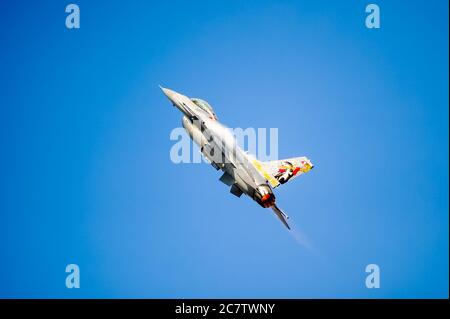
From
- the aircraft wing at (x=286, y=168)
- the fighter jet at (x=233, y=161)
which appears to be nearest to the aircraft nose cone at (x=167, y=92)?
the fighter jet at (x=233, y=161)

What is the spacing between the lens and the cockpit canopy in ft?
134

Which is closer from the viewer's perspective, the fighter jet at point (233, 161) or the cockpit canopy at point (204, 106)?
the fighter jet at point (233, 161)

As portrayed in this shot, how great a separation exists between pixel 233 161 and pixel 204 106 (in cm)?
638

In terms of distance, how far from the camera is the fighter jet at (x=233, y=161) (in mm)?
35438

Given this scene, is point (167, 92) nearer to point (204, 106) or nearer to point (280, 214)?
point (204, 106)

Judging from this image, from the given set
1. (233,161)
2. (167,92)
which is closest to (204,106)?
(167,92)

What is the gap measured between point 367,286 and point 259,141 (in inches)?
422

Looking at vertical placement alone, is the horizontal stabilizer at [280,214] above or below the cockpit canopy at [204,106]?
below

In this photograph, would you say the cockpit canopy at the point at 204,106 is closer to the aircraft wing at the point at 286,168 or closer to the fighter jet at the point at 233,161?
the fighter jet at the point at 233,161

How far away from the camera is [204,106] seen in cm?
4125

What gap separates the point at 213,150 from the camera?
37.2 metres
